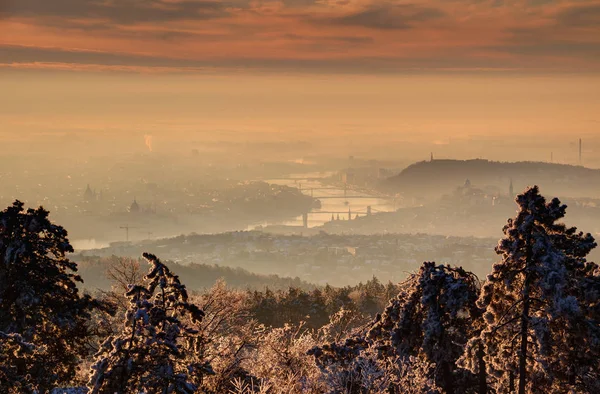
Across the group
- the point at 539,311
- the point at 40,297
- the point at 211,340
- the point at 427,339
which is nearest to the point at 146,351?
the point at 40,297

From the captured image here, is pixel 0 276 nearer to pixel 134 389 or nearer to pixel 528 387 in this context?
pixel 134 389

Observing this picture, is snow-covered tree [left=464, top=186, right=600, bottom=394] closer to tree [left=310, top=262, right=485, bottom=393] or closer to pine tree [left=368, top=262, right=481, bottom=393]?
tree [left=310, top=262, right=485, bottom=393]

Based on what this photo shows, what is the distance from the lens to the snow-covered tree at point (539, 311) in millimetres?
26438

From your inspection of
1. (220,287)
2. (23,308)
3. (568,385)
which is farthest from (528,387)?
(220,287)

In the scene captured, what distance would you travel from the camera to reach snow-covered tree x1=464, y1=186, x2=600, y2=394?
1041 inches

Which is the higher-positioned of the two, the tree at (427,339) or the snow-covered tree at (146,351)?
the snow-covered tree at (146,351)

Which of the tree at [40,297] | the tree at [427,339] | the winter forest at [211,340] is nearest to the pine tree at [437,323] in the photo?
the tree at [427,339]

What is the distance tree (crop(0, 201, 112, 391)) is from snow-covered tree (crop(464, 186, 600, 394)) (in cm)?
1568

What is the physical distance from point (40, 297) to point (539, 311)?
18.9 metres

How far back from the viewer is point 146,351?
1942cm

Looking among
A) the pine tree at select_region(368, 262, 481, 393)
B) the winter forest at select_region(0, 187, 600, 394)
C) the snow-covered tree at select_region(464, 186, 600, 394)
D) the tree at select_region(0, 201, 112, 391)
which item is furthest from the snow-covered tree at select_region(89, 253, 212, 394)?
A: the pine tree at select_region(368, 262, 481, 393)

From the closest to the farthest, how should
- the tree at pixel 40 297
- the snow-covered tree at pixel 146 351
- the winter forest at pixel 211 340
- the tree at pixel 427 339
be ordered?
the snow-covered tree at pixel 146 351
the winter forest at pixel 211 340
the tree at pixel 40 297
the tree at pixel 427 339

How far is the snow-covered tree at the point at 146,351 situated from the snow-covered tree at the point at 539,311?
42.3 feet

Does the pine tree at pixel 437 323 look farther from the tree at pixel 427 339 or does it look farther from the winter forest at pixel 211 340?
the winter forest at pixel 211 340
